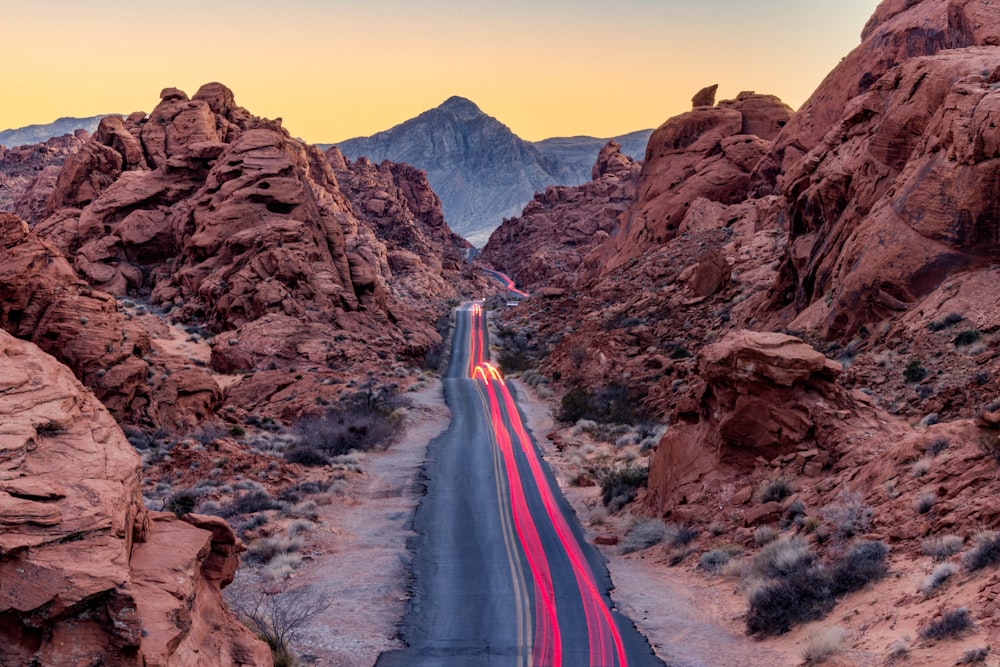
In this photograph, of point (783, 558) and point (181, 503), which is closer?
point (783, 558)

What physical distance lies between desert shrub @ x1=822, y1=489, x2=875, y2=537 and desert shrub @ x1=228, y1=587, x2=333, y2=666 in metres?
10.0

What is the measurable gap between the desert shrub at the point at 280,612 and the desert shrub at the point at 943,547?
33.7ft

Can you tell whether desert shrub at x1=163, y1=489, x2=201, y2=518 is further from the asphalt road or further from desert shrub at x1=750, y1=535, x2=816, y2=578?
desert shrub at x1=750, y1=535, x2=816, y2=578

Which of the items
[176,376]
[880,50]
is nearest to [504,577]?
[176,376]

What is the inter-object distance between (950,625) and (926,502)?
448 centimetres

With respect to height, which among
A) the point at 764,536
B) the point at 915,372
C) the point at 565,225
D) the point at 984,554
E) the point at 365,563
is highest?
the point at 565,225

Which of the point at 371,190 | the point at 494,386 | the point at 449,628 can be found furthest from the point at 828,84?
the point at 371,190

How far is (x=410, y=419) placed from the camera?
1705 inches

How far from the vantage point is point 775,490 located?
19.3 meters

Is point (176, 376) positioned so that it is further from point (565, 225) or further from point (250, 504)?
point (565, 225)

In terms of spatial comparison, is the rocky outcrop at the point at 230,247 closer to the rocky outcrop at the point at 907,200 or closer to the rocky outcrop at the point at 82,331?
the rocky outcrop at the point at 82,331

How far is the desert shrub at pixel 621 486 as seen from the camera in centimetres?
2539

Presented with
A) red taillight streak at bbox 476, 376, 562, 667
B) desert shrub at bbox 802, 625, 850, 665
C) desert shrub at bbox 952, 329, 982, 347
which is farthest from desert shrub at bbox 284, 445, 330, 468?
desert shrub at bbox 952, 329, 982, 347

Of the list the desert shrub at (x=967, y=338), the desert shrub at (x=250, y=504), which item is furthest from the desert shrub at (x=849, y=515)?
the desert shrub at (x=250, y=504)
